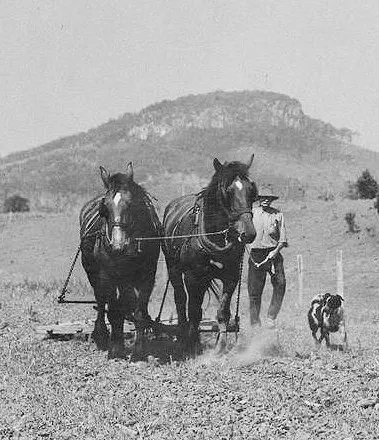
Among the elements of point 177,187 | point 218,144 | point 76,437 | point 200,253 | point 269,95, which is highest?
point 269,95

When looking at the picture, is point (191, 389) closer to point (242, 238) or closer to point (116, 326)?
point (242, 238)

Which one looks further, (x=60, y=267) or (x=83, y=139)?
(x=83, y=139)

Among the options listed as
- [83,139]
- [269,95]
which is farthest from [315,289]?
[269,95]

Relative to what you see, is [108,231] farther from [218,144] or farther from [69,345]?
[218,144]

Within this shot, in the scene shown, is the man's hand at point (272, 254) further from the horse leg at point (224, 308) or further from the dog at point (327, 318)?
the horse leg at point (224, 308)

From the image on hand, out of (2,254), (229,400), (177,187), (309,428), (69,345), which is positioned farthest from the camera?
(177,187)

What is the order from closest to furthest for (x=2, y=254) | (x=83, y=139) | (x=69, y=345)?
(x=69, y=345)
(x=2, y=254)
(x=83, y=139)

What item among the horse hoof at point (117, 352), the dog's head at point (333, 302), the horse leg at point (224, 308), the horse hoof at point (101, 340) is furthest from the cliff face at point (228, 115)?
the horse leg at point (224, 308)

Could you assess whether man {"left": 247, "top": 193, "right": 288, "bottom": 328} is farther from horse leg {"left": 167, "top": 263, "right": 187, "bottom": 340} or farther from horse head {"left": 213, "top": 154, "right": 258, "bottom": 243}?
horse head {"left": 213, "top": 154, "right": 258, "bottom": 243}
